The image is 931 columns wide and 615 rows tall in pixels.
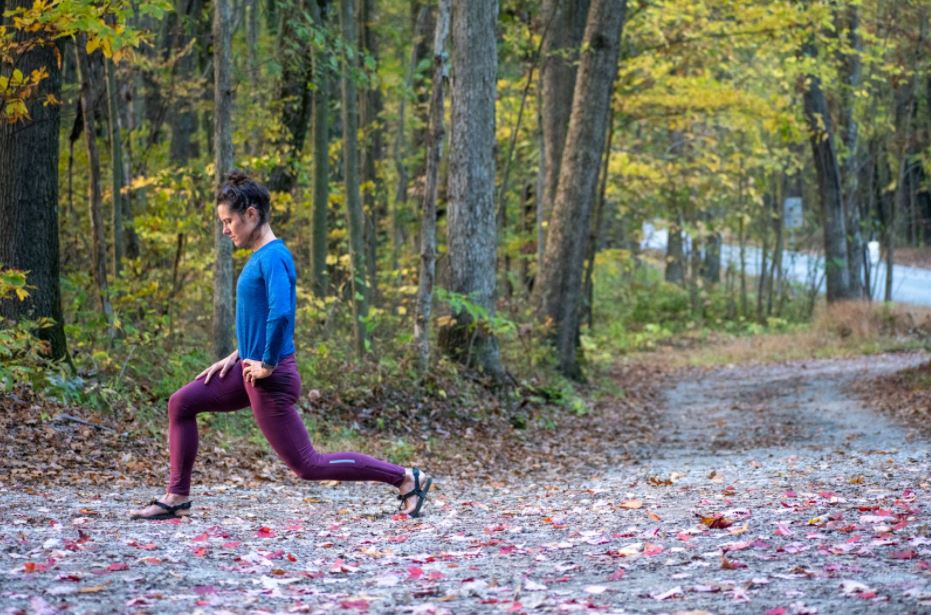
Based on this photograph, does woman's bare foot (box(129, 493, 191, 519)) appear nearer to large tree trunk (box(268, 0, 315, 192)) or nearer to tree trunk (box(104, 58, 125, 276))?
tree trunk (box(104, 58, 125, 276))

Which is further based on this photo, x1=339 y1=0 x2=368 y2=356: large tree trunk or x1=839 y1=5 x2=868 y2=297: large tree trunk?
x1=839 y1=5 x2=868 y2=297: large tree trunk

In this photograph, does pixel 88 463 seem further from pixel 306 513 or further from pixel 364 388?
pixel 364 388

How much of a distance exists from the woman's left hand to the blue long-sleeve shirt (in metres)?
0.04

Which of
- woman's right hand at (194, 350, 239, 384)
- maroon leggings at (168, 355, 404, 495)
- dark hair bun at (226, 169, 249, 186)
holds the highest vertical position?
dark hair bun at (226, 169, 249, 186)

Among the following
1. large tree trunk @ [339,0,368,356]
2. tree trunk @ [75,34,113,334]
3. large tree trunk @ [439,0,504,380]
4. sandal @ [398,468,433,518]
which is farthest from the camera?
large tree trunk @ [339,0,368,356]

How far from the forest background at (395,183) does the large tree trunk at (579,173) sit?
0.04 metres

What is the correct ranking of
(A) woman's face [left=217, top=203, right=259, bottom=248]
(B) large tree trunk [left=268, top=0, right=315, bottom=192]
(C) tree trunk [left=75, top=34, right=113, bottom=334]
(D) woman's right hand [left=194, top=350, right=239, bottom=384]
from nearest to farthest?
1. (A) woman's face [left=217, top=203, right=259, bottom=248]
2. (D) woman's right hand [left=194, top=350, right=239, bottom=384]
3. (C) tree trunk [left=75, top=34, right=113, bottom=334]
4. (B) large tree trunk [left=268, top=0, right=315, bottom=192]

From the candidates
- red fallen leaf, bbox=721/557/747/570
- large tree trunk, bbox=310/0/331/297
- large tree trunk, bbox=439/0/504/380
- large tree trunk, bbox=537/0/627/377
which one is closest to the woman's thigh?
red fallen leaf, bbox=721/557/747/570

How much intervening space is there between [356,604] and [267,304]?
7.58ft

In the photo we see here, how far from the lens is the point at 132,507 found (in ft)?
25.6

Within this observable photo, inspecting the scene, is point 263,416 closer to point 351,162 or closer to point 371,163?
point 351,162

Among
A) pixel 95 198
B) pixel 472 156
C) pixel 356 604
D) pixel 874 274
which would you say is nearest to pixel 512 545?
pixel 356 604

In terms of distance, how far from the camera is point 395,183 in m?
27.5

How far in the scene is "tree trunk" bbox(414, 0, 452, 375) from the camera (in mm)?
13398
